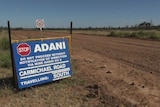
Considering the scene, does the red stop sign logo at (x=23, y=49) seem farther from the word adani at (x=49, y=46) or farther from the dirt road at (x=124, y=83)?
the dirt road at (x=124, y=83)

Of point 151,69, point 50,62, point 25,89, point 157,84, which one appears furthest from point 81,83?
point 151,69

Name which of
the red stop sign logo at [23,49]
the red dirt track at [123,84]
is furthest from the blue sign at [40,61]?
the red dirt track at [123,84]

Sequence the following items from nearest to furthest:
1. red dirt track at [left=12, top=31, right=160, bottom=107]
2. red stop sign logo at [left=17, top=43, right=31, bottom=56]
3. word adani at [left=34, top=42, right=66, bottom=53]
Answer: red dirt track at [left=12, top=31, right=160, bottom=107] → red stop sign logo at [left=17, top=43, right=31, bottom=56] → word adani at [left=34, top=42, right=66, bottom=53]

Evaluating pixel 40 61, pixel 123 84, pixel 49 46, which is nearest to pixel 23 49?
pixel 40 61

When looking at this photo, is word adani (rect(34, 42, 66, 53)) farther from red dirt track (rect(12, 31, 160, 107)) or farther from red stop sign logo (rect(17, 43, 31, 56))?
red dirt track (rect(12, 31, 160, 107))

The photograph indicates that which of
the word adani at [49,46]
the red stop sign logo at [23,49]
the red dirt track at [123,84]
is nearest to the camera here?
the red dirt track at [123,84]

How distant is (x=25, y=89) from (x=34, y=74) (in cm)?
49

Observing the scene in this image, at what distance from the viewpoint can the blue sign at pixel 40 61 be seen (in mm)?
6969

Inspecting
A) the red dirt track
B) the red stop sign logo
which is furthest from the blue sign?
the red dirt track

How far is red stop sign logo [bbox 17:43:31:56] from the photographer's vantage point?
6.92 metres

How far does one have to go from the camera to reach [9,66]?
10266mm

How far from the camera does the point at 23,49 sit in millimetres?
7000

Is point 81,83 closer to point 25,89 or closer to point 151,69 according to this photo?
point 25,89

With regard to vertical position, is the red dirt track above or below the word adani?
below
